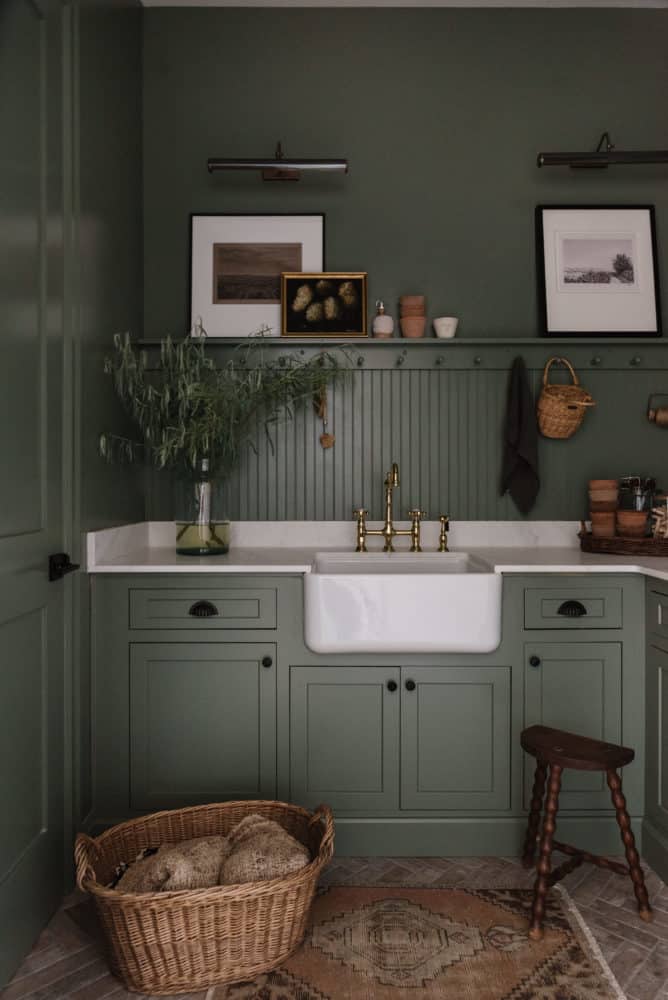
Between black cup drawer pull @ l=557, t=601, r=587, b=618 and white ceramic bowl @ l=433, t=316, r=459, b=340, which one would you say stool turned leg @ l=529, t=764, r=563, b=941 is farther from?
white ceramic bowl @ l=433, t=316, r=459, b=340

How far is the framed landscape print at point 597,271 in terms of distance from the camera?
3.09 meters

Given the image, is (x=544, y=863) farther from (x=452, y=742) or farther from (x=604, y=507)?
(x=604, y=507)

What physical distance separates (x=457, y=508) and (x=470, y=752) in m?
1.02

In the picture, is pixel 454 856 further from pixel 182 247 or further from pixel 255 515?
pixel 182 247

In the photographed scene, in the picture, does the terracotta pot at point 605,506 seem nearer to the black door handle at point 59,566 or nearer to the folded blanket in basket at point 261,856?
the folded blanket in basket at point 261,856

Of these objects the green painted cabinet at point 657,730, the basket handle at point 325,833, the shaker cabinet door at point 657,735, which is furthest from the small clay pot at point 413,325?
the basket handle at point 325,833

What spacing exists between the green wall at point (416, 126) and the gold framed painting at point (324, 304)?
4.5 inches

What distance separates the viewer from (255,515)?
310cm

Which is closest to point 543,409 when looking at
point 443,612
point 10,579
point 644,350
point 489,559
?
point 644,350

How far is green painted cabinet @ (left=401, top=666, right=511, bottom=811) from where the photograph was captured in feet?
8.03

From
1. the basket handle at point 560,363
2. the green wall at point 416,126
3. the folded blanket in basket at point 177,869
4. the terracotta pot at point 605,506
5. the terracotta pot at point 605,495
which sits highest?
the green wall at point 416,126

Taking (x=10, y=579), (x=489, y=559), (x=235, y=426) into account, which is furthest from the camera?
(x=235, y=426)

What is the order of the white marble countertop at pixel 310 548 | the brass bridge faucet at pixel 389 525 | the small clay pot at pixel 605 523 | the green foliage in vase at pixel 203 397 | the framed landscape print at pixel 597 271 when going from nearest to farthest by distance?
the white marble countertop at pixel 310 548 < the green foliage in vase at pixel 203 397 < the small clay pot at pixel 605 523 < the brass bridge faucet at pixel 389 525 < the framed landscape print at pixel 597 271

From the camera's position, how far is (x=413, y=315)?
119 inches
